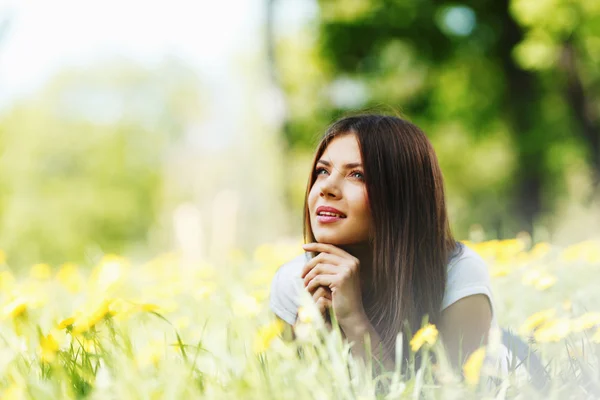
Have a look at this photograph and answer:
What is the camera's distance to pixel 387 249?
175 cm

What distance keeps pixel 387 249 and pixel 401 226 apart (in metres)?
0.08

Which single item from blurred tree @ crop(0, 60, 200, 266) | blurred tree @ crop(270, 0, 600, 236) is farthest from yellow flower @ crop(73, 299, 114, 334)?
blurred tree @ crop(0, 60, 200, 266)

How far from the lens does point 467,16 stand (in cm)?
1065

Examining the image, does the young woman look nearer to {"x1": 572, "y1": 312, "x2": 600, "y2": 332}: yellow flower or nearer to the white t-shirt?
the white t-shirt

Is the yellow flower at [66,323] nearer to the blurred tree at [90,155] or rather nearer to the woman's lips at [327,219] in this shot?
the woman's lips at [327,219]

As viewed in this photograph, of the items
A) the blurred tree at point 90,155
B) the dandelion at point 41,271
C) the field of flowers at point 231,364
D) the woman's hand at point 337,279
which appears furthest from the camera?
the blurred tree at point 90,155

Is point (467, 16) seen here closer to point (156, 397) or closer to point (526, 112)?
point (526, 112)

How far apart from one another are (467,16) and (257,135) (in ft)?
28.2

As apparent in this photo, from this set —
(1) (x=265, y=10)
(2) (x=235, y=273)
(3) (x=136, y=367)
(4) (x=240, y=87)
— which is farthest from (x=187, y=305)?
(4) (x=240, y=87)

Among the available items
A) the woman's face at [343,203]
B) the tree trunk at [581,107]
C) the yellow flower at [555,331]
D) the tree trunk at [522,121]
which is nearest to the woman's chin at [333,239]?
the woman's face at [343,203]

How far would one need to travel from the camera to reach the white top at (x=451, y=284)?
1716 millimetres

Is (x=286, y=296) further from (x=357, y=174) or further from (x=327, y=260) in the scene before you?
(x=357, y=174)

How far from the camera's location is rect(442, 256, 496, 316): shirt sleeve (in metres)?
1.70

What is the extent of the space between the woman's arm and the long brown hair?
5 cm
